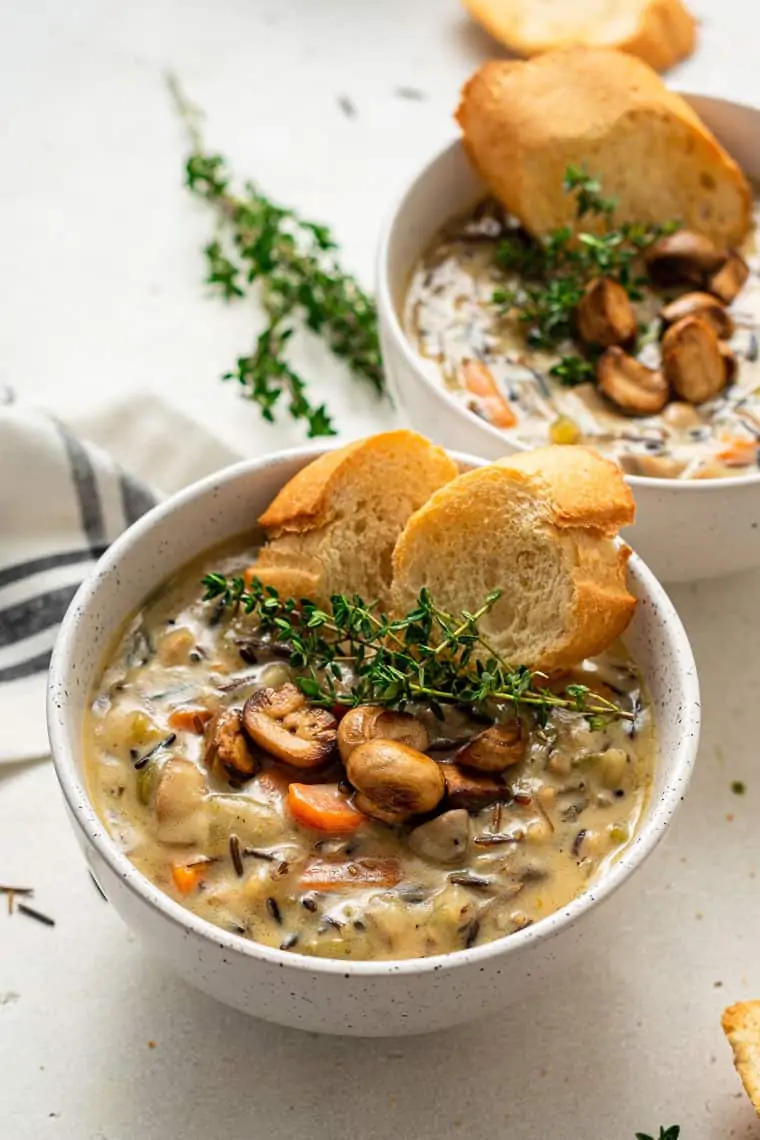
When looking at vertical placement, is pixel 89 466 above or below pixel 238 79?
below

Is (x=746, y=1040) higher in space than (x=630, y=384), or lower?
lower

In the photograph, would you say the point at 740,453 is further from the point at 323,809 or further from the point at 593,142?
the point at 323,809

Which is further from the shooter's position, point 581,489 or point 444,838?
point 581,489

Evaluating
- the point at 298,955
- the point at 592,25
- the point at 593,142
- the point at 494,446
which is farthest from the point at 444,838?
the point at 592,25

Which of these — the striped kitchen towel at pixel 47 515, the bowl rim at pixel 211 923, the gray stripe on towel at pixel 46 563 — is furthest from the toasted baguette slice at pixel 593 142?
the gray stripe on towel at pixel 46 563

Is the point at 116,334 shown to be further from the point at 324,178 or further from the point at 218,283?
the point at 324,178

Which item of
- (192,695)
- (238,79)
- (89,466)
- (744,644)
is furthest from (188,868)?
(238,79)

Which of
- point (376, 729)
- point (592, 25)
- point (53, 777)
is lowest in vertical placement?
point (53, 777)

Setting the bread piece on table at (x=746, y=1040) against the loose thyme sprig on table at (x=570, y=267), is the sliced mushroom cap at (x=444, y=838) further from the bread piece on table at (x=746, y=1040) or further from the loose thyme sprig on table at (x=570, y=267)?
the loose thyme sprig on table at (x=570, y=267)
